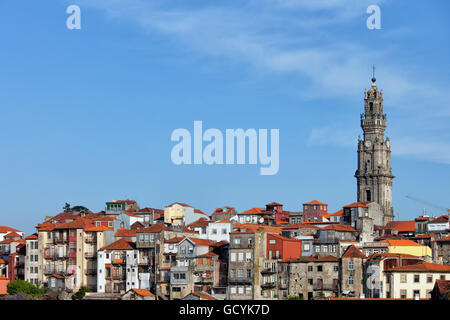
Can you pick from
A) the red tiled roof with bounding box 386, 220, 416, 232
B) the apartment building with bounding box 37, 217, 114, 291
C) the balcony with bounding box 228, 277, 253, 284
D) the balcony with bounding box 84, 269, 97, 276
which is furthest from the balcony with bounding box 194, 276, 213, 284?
the red tiled roof with bounding box 386, 220, 416, 232

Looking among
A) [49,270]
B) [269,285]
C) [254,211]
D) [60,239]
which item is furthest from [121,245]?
[254,211]

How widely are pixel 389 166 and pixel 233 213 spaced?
48.8 metres

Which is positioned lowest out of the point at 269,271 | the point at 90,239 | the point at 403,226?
the point at 269,271

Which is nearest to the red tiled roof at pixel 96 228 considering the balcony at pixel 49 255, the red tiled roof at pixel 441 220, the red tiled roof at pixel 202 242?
the balcony at pixel 49 255

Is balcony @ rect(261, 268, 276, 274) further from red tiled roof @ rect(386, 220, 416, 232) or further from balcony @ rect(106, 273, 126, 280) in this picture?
red tiled roof @ rect(386, 220, 416, 232)

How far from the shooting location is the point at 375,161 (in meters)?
193

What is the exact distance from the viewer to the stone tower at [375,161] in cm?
18962

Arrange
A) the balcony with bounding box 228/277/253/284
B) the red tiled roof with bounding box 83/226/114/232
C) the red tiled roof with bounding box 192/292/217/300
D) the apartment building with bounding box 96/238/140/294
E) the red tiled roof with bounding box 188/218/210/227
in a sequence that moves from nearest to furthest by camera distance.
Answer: the red tiled roof with bounding box 192/292/217/300 < the balcony with bounding box 228/277/253/284 < the apartment building with bounding box 96/238/140/294 < the red tiled roof with bounding box 83/226/114/232 < the red tiled roof with bounding box 188/218/210/227

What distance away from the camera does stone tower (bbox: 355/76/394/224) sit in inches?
7466

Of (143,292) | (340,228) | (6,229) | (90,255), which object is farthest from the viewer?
(6,229)

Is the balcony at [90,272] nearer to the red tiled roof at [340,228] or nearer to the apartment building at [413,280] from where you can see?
the red tiled roof at [340,228]

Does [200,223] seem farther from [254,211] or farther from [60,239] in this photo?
[60,239]
